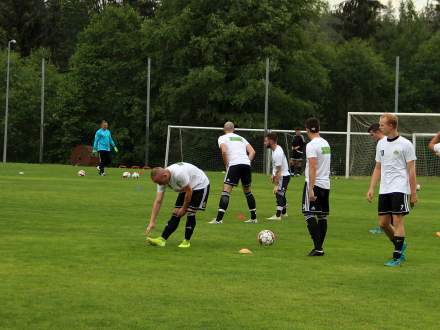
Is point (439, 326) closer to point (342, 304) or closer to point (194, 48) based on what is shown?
point (342, 304)

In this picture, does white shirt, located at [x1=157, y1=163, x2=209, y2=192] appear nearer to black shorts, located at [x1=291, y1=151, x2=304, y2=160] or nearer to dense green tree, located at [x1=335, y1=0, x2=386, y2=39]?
black shorts, located at [x1=291, y1=151, x2=304, y2=160]

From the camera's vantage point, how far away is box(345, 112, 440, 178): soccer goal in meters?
39.5

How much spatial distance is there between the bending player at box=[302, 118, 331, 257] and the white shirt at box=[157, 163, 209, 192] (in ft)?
5.13

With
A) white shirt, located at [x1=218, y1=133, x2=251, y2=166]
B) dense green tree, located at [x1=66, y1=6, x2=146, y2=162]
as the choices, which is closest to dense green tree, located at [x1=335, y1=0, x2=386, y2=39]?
dense green tree, located at [x1=66, y1=6, x2=146, y2=162]

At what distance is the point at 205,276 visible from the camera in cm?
1073

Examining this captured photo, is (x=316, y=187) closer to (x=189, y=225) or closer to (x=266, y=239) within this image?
(x=266, y=239)

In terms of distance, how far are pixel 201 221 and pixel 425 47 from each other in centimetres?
4934

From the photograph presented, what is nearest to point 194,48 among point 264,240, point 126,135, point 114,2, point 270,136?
point 126,135

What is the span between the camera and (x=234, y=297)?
9.39 metres

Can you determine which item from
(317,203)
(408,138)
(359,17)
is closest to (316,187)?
(317,203)

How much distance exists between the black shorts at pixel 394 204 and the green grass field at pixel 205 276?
0.74 m

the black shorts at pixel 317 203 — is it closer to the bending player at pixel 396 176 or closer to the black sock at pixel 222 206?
the bending player at pixel 396 176

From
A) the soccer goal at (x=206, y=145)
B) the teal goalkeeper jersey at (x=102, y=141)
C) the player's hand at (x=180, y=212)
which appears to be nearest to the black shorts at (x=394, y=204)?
the player's hand at (x=180, y=212)

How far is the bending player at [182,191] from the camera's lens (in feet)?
41.1
